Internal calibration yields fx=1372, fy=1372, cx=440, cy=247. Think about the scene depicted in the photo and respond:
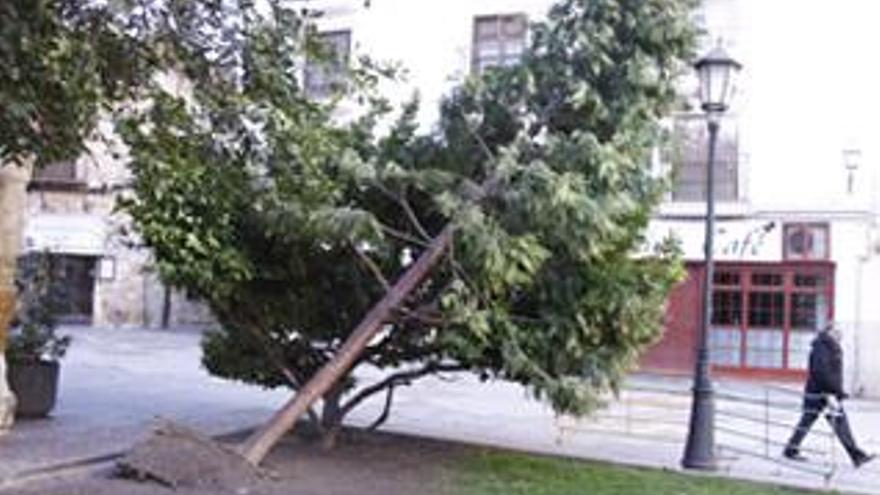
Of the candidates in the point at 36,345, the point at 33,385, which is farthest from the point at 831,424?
the point at 36,345

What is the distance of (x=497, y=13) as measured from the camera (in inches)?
1308

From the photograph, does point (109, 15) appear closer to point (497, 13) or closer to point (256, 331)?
point (256, 331)

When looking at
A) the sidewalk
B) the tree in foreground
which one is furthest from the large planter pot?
the tree in foreground

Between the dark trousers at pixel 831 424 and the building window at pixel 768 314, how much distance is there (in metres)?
13.9

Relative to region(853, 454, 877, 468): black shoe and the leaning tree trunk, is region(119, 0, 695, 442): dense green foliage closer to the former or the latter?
the leaning tree trunk

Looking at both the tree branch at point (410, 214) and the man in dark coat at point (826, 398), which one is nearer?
the tree branch at point (410, 214)

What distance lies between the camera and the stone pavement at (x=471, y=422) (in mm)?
14023

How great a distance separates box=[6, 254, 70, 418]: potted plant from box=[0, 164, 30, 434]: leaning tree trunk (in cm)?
383

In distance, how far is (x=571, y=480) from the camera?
42.4ft

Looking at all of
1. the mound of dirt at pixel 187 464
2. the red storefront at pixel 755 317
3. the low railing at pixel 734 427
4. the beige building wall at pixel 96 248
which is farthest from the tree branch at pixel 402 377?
the beige building wall at pixel 96 248

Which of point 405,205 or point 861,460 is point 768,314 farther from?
point 405,205

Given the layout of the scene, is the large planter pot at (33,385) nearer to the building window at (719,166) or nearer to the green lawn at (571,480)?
the green lawn at (571,480)

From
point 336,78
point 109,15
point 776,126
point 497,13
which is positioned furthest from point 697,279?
point 109,15

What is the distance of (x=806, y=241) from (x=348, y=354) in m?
19.2
